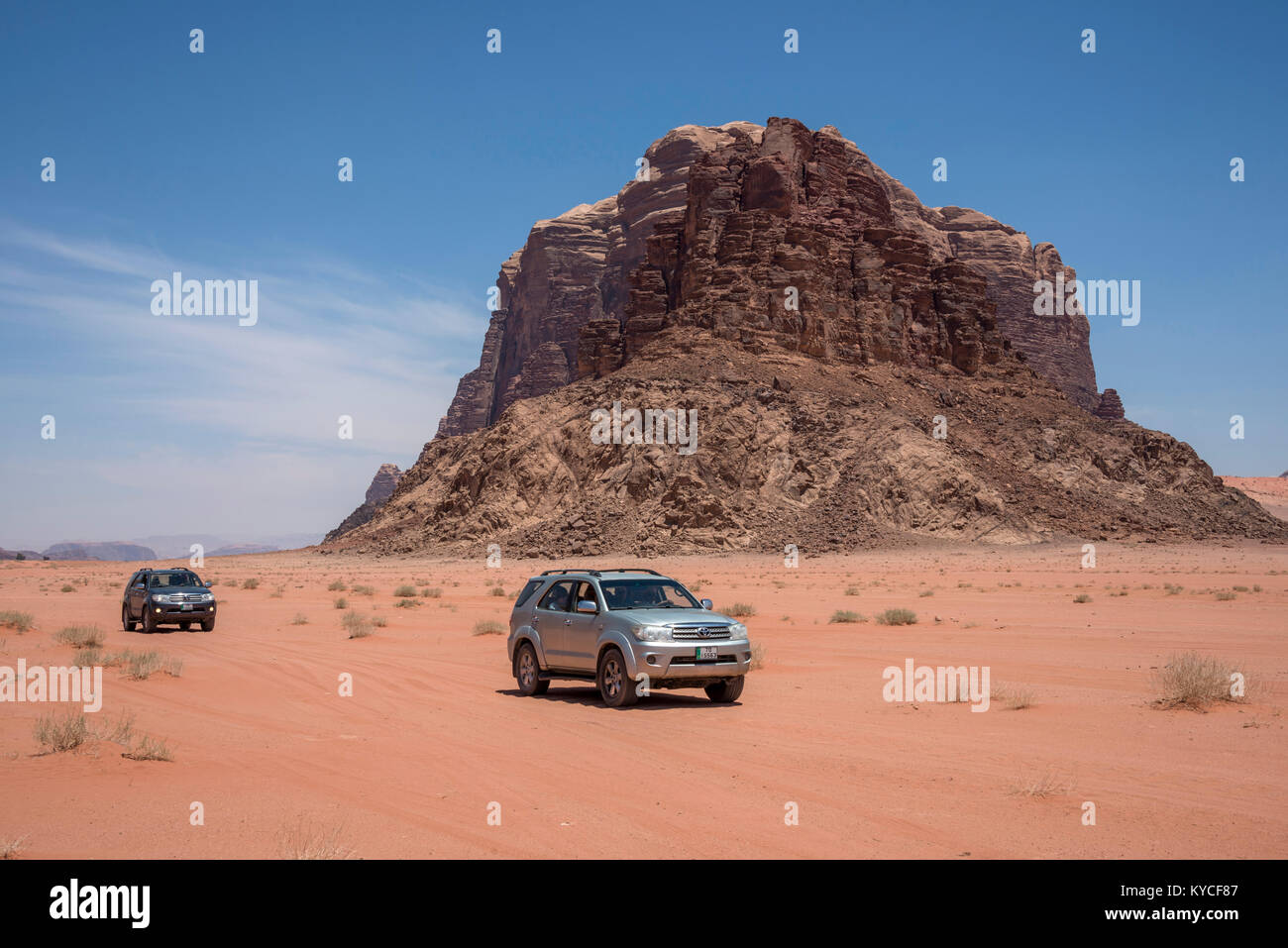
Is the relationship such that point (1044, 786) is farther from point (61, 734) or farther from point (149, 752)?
point (61, 734)

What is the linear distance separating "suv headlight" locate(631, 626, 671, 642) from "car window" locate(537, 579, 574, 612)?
1926 millimetres

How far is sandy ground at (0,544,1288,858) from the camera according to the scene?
274 inches

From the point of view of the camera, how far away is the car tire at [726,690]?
13711 mm

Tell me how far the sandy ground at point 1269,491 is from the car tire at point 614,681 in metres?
153

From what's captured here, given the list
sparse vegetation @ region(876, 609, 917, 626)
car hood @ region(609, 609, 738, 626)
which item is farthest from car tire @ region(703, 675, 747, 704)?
sparse vegetation @ region(876, 609, 917, 626)

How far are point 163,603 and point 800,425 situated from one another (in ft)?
200

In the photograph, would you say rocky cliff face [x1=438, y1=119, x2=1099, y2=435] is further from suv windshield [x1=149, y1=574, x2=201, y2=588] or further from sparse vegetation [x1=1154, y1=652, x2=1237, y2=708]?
sparse vegetation [x1=1154, y1=652, x2=1237, y2=708]

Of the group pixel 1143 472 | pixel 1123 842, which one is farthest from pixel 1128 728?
pixel 1143 472

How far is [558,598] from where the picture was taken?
48.6 feet

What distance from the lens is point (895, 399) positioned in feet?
289

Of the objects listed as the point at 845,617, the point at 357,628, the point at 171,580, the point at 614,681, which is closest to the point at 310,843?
the point at 614,681

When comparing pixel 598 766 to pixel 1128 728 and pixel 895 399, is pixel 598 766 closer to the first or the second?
pixel 1128 728

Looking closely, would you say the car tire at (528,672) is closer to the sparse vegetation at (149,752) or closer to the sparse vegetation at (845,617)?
the sparse vegetation at (149,752)
